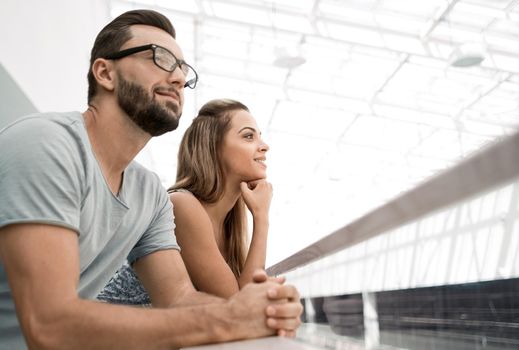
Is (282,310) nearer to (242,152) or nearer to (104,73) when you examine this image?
(104,73)

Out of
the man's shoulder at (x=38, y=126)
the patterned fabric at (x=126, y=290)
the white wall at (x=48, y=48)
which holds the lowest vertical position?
the patterned fabric at (x=126, y=290)

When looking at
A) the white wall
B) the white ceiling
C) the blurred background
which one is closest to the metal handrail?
the blurred background

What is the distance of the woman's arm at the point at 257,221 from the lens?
71.2 inches

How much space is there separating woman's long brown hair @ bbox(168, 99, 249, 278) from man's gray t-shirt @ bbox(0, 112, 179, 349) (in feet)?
1.53

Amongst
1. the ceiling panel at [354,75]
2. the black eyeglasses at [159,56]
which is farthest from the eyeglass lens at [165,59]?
the ceiling panel at [354,75]

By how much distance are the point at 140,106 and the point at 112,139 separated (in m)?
0.13

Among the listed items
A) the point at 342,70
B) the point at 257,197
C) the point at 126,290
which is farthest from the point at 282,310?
the point at 342,70

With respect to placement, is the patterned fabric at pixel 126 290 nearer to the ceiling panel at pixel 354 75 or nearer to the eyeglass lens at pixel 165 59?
the eyeglass lens at pixel 165 59

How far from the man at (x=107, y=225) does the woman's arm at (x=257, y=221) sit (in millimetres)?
423

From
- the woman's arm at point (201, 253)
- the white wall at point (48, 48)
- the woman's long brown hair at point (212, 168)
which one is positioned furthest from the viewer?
the white wall at point (48, 48)

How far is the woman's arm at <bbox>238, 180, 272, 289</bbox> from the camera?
1.81 m

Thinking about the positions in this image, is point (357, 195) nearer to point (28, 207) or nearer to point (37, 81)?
point (37, 81)

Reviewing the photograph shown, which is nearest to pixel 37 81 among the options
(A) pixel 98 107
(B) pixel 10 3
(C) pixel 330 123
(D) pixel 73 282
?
(B) pixel 10 3

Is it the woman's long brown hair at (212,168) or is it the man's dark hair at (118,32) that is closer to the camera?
the man's dark hair at (118,32)
